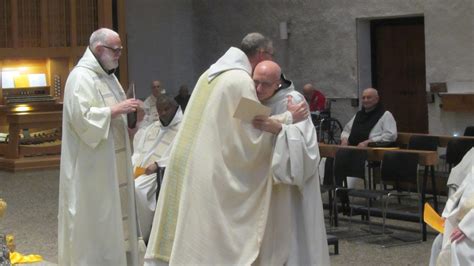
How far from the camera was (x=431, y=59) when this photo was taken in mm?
17453

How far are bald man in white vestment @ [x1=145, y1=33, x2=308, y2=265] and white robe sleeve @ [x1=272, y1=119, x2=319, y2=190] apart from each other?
136 mm

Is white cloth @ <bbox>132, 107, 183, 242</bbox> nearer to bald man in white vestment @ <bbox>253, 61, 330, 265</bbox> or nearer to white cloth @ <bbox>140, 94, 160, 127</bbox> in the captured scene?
bald man in white vestment @ <bbox>253, 61, 330, 265</bbox>

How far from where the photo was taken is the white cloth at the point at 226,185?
6094mm

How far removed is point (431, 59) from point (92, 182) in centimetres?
1156

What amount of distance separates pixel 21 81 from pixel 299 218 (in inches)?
496

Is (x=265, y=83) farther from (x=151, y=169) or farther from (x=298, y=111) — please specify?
(x=151, y=169)

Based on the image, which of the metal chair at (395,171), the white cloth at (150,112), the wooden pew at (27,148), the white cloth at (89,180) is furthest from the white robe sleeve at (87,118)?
the wooden pew at (27,148)

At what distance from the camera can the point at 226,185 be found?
240 inches

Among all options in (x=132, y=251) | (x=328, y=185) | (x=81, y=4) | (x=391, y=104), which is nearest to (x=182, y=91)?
(x=81, y=4)

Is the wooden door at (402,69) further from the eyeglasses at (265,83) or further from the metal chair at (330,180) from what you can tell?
the eyeglasses at (265,83)

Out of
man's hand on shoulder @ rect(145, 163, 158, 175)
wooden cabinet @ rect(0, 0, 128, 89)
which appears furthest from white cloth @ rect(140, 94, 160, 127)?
man's hand on shoulder @ rect(145, 163, 158, 175)

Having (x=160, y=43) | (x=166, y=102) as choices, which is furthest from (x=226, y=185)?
(x=160, y=43)

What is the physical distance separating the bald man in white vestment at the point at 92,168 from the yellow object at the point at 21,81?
11129 millimetres

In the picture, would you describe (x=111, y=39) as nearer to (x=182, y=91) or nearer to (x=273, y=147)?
(x=273, y=147)
